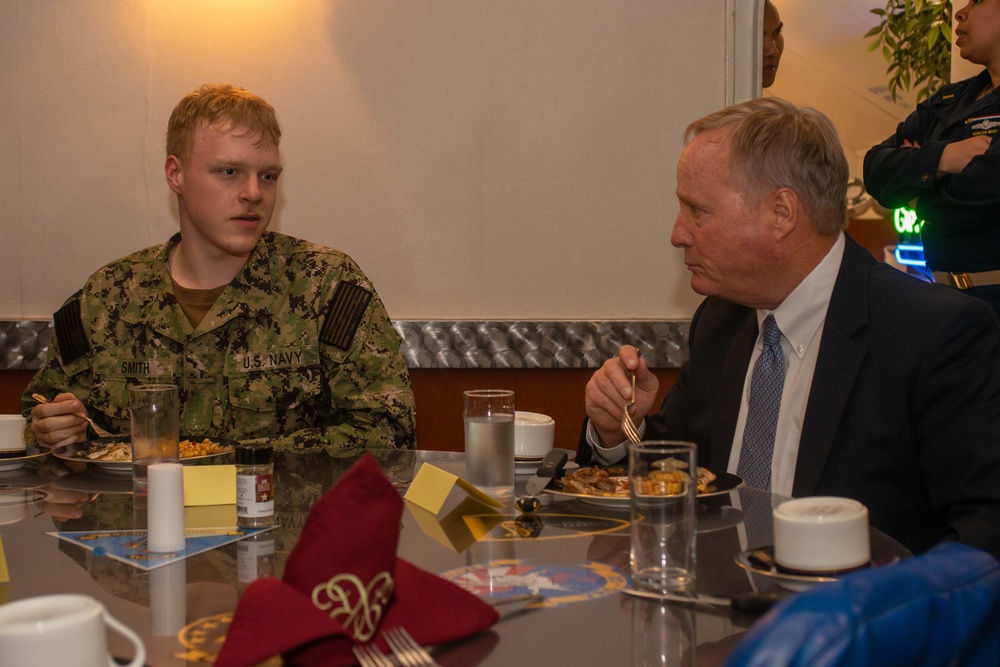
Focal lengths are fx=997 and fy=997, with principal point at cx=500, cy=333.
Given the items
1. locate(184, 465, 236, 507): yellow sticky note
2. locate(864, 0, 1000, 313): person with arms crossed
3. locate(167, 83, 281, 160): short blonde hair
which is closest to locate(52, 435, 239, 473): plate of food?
locate(184, 465, 236, 507): yellow sticky note

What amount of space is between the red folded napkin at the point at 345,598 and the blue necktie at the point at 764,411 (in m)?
0.99

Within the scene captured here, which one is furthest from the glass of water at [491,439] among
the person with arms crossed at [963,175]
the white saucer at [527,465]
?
the person with arms crossed at [963,175]

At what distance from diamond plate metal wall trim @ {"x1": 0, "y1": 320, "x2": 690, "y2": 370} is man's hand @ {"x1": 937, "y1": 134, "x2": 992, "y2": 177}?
946 mm

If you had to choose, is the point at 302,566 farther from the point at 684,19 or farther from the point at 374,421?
the point at 684,19

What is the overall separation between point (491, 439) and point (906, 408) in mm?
694

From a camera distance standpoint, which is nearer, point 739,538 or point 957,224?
point 739,538

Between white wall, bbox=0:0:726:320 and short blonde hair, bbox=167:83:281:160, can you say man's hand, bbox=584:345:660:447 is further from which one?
white wall, bbox=0:0:726:320

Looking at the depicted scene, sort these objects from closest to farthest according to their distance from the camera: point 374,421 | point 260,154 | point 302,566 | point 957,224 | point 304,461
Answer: point 302,566
point 304,461
point 374,421
point 260,154
point 957,224

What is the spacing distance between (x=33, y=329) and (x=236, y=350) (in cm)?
109

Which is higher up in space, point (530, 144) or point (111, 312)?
point (530, 144)

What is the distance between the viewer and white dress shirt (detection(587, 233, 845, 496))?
1817 mm

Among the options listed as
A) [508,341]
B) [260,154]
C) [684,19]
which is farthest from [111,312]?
[684,19]

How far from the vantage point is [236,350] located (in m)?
2.44

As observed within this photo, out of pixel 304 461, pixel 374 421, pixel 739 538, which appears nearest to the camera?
pixel 739 538
